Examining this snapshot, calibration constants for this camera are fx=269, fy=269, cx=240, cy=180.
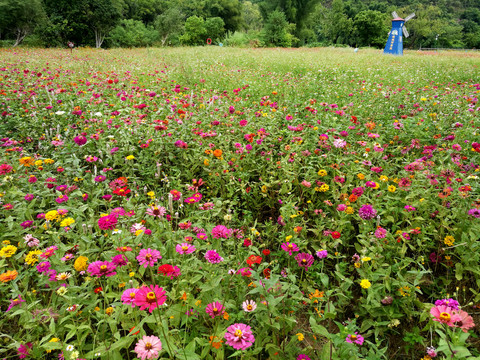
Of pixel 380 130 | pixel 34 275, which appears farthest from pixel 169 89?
pixel 34 275

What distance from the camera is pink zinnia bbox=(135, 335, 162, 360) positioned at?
2.93ft

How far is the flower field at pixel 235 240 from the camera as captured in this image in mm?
1243

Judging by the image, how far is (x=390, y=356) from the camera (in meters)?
1.52

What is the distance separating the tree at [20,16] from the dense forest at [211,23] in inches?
2.4

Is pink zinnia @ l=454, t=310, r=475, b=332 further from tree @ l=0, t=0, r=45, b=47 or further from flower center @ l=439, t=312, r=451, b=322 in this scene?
tree @ l=0, t=0, r=45, b=47

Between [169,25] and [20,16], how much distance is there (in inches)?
701

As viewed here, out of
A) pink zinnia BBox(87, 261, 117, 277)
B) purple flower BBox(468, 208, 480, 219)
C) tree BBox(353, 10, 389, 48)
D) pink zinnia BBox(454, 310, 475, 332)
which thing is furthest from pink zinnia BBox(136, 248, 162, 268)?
tree BBox(353, 10, 389, 48)

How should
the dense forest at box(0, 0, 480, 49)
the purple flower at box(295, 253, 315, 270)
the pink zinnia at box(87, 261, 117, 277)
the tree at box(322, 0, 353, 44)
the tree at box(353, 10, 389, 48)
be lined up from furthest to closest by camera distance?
the tree at box(322, 0, 353, 44) < the tree at box(353, 10, 389, 48) < the dense forest at box(0, 0, 480, 49) < the purple flower at box(295, 253, 315, 270) < the pink zinnia at box(87, 261, 117, 277)

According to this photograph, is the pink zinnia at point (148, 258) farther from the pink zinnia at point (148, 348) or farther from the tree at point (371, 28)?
the tree at point (371, 28)

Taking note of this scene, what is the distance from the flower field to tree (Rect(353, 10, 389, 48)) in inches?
2007

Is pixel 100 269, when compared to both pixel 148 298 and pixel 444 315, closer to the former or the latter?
pixel 148 298

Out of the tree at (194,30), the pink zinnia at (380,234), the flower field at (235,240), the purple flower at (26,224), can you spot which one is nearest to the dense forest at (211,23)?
the tree at (194,30)

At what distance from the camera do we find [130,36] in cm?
3175

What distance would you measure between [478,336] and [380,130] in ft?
8.25
